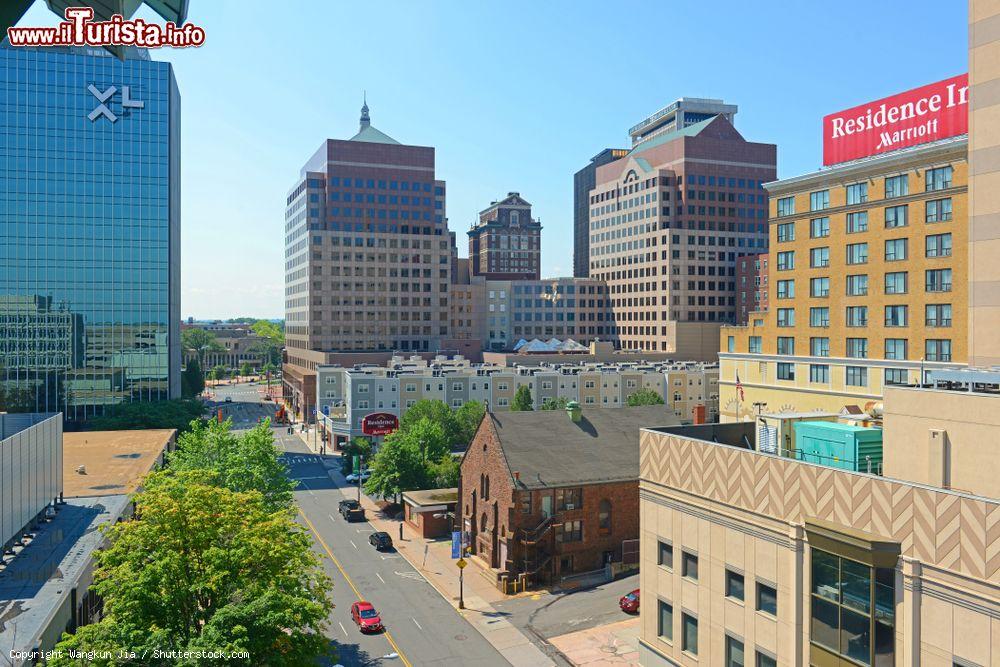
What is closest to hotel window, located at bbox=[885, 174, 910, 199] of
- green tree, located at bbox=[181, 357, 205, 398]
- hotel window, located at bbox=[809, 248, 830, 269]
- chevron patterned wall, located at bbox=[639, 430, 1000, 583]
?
hotel window, located at bbox=[809, 248, 830, 269]

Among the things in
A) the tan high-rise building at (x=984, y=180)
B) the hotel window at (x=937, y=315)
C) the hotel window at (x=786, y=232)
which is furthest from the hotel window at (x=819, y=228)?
the tan high-rise building at (x=984, y=180)

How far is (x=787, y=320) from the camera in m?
→ 74.0

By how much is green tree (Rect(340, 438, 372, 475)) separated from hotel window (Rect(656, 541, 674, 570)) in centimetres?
6139

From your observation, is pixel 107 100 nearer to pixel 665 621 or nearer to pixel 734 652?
pixel 665 621

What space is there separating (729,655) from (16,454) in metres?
35.5

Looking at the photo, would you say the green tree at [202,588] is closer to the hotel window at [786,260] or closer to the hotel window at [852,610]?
the hotel window at [852,610]

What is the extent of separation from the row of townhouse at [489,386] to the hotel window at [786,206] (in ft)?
152

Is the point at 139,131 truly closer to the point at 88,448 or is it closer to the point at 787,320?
the point at 88,448

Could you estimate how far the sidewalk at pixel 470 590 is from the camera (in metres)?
41.8

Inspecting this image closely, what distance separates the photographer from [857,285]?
216ft

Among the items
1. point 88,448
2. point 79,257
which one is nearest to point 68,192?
point 79,257

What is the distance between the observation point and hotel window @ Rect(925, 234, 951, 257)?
58.1 m

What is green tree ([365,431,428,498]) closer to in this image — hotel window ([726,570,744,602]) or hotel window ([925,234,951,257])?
hotel window ([726,570,744,602])

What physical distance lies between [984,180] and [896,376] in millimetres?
30044
